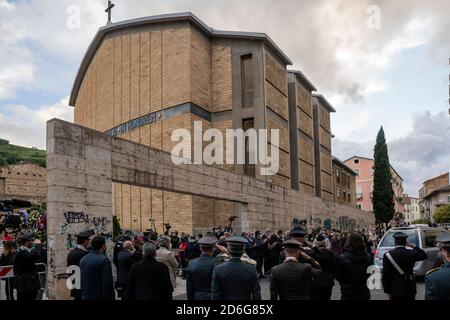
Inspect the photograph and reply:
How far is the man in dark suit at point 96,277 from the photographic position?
20.7 feet

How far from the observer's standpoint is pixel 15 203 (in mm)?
21656

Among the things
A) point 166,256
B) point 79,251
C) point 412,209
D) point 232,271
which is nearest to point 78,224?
point 79,251

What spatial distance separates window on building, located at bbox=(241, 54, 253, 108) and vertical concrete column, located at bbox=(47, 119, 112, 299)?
60.8 ft

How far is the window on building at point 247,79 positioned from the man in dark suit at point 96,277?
2782cm

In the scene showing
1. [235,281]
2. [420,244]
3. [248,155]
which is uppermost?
[248,155]

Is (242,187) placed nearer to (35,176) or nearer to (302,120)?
(302,120)

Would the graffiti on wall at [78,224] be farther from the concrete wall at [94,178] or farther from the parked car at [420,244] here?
the parked car at [420,244]

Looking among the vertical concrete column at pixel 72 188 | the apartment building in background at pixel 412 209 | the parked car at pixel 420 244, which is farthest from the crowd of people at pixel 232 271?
the apartment building in background at pixel 412 209

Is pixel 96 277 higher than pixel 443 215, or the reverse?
pixel 96 277

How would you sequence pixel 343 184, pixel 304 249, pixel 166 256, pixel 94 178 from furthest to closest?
1. pixel 343 184
2. pixel 94 178
3. pixel 166 256
4. pixel 304 249

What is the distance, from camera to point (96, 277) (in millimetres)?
6402

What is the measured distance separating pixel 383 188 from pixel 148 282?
68134 mm

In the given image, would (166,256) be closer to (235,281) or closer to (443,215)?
(235,281)
